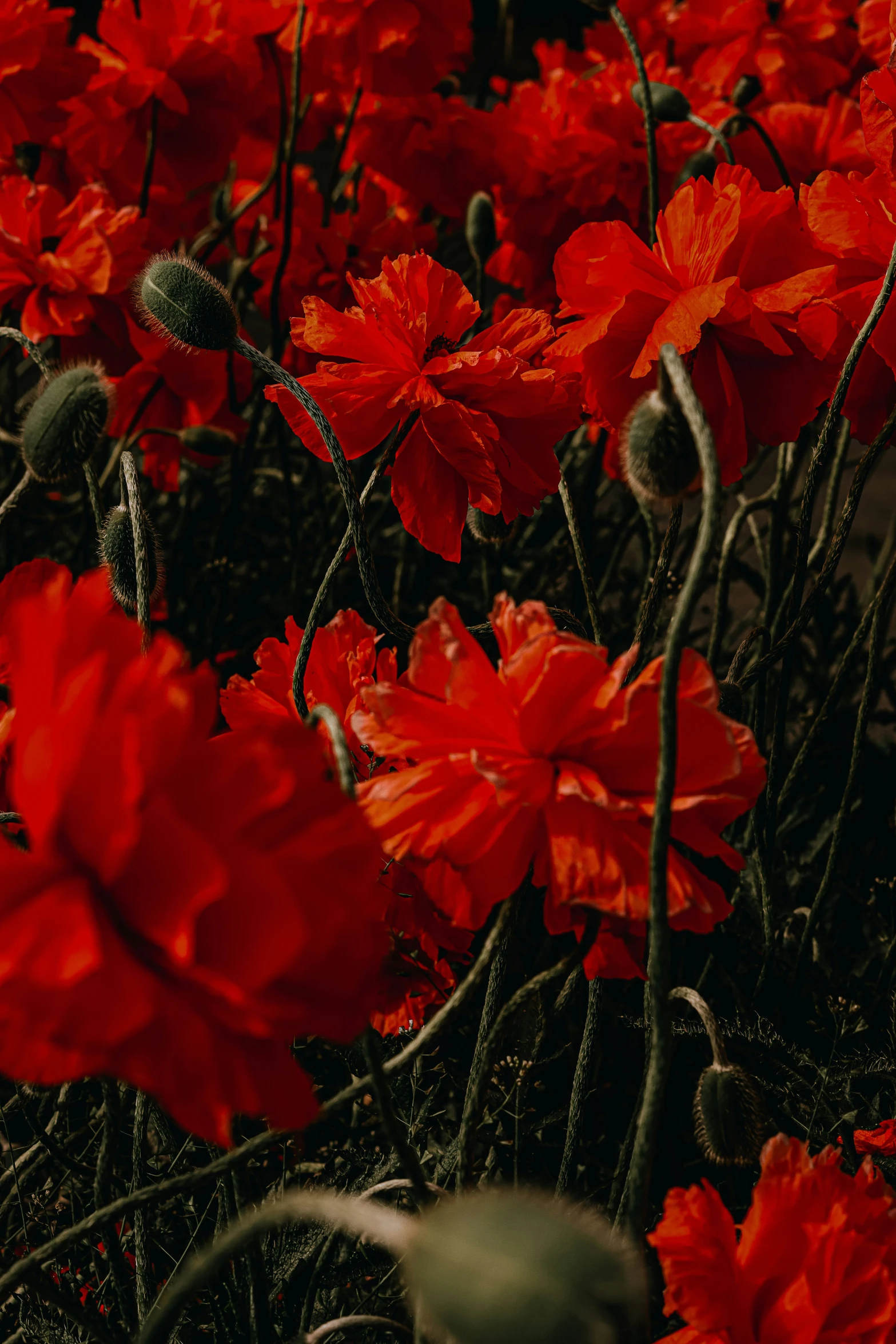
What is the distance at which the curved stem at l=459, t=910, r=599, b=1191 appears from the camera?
37 centimetres

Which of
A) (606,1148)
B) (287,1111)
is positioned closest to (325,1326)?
(287,1111)

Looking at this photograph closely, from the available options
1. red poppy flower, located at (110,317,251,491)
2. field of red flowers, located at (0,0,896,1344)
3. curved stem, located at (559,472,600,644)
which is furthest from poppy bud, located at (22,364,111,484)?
red poppy flower, located at (110,317,251,491)

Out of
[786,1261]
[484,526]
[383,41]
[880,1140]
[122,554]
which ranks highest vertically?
[383,41]

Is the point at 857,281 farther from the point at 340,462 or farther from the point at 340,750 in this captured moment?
the point at 340,750

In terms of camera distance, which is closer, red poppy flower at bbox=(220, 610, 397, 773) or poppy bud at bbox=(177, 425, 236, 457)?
red poppy flower at bbox=(220, 610, 397, 773)

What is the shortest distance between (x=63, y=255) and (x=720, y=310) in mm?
621

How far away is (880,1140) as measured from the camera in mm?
625

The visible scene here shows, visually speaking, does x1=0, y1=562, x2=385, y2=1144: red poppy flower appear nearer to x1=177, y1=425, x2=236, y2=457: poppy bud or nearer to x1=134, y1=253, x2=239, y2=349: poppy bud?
x1=134, y1=253, x2=239, y2=349: poppy bud

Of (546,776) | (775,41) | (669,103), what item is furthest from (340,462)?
(775,41)

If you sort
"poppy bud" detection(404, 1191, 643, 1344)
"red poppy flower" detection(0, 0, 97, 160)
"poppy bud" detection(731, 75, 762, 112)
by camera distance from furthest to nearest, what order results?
"poppy bud" detection(731, 75, 762, 112) → "red poppy flower" detection(0, 0, 97, 160) → "poppy bud" detection(404, 1191, 643, 1344)

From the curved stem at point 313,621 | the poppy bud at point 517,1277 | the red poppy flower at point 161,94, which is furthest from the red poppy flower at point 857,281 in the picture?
the red poppy flower at point 161,94

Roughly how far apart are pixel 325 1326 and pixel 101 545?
38cm

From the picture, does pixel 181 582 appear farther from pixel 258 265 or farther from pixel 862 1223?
pixel 862 1223

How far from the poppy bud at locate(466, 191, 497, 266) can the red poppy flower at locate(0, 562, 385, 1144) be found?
2.87ft
